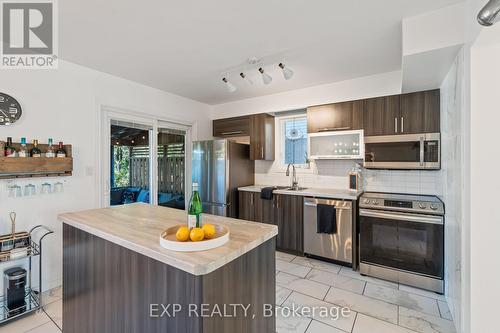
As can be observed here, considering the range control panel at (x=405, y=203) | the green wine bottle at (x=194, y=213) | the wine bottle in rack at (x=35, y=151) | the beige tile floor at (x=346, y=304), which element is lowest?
the beige tile floor at (x=346, y=304)

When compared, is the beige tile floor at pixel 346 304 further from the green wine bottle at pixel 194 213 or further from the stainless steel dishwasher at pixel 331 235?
the green wine bottle at pixel 194 213

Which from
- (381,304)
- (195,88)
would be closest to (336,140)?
(381,304)

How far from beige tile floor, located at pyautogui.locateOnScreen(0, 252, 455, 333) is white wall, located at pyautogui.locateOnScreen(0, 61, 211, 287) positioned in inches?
25.5

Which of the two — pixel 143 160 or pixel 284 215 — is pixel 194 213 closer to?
pixel 284 215

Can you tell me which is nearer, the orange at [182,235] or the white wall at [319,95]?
the orange at [182,235]

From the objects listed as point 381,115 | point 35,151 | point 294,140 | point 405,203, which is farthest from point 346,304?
point 35,151

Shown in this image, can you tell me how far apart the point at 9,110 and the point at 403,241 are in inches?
168

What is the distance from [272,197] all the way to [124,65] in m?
2.63

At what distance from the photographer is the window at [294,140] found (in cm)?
405

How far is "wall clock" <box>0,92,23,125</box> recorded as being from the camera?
2.22 metres

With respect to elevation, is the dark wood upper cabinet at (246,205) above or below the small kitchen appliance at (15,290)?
above

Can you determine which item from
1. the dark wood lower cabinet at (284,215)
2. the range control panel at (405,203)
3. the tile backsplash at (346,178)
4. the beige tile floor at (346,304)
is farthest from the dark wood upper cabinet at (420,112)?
the beige tile floor at (346,304)

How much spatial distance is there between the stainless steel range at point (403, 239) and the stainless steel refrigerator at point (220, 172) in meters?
1.95

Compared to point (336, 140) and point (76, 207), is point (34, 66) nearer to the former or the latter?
point (76, 207)
